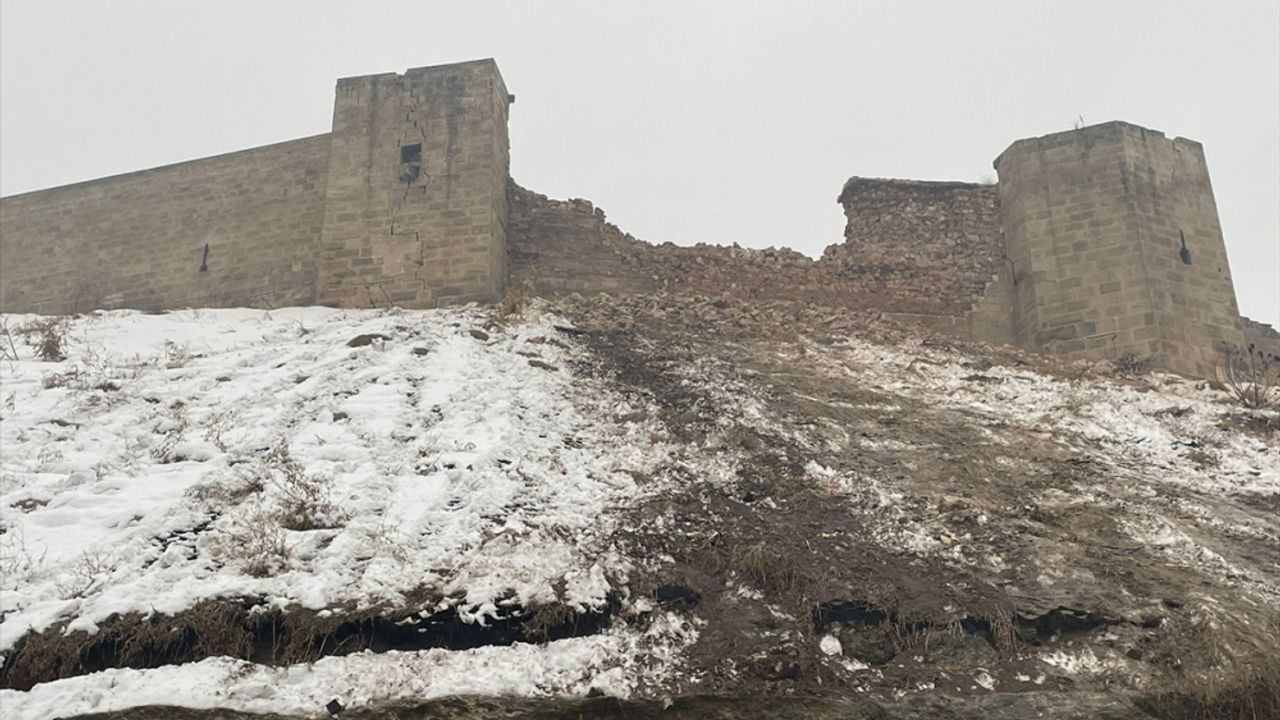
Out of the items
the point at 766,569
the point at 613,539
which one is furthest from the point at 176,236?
the point at 766,569

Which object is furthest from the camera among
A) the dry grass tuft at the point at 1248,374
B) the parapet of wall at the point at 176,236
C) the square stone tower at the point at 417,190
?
the parapet of wall at the point at 176,236

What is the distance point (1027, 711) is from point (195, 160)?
1454cm

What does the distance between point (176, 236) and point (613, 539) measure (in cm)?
1124

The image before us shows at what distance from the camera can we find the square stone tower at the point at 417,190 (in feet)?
45.0

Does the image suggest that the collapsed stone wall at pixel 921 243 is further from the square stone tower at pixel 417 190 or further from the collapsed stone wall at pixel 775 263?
the square stone tower at pixel 417 190

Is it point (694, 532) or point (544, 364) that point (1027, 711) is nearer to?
point (694, 532)

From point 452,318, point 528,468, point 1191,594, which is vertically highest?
point 452,318

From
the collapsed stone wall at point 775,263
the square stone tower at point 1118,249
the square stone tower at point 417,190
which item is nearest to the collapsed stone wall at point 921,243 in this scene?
the collapsed stone wall at point 775,263

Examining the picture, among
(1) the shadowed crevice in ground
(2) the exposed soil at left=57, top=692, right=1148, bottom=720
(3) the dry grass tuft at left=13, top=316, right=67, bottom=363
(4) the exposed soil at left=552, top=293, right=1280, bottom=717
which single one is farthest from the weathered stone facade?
(2) the exposed soil at left=57, top=692, right=1148, bottom=720

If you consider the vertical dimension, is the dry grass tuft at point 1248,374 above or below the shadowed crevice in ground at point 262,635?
above

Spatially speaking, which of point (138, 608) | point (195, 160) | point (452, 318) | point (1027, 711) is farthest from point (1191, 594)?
point (195, 160)

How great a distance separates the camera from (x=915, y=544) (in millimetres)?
7047

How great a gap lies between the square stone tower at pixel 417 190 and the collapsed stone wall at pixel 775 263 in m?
0.58

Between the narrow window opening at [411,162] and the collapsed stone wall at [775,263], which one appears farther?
the collapsed stone wall at [775,263]
